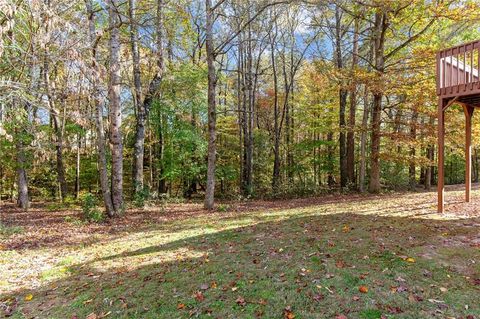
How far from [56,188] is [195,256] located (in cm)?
1669

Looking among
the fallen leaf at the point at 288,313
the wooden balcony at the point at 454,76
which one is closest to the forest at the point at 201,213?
the fallen leaf at the point at 288,313

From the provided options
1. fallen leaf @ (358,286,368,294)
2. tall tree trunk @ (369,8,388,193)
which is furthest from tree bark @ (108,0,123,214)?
tall tree trunk @ (369,8,388,193)

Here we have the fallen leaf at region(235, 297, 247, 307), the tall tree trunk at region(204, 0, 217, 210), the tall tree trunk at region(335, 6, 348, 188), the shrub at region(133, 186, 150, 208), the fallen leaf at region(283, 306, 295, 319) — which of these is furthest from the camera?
the tall tree trunk at region(335, 6, 348, 188)

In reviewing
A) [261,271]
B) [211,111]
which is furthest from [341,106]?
[261,271]

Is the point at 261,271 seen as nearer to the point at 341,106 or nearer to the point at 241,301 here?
the point at 241,301

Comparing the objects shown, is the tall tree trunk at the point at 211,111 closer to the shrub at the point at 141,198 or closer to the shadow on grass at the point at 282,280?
the shrub at the point at 141,198

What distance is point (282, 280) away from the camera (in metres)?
3.72

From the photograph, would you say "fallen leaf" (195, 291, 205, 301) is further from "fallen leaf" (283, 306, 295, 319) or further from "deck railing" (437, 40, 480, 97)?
"deck railing" (437, 40, 480, 97)

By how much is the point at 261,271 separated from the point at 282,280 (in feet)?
1.34

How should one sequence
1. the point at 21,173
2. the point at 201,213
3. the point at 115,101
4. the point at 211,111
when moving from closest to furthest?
the point at 115,101, the point at 201,213, the point at 211,111, the point at 21,173

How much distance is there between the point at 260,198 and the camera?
48.0 ft

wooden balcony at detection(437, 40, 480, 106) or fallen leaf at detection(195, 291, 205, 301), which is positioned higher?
wooden balcony at detection(437, 40, 480, 106)

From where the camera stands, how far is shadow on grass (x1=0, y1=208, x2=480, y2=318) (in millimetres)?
3146

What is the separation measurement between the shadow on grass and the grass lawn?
0.05ft
